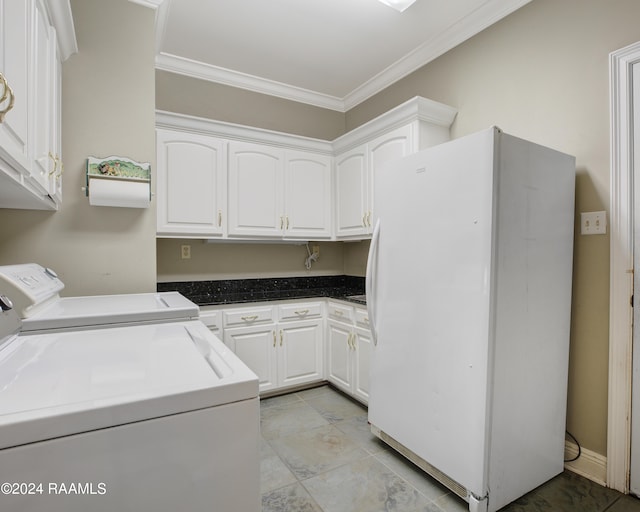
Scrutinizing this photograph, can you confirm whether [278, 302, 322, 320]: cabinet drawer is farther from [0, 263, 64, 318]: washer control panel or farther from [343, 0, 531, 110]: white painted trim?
[343, 0, 531, 110]: white painted trim

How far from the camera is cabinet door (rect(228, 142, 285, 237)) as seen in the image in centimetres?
283

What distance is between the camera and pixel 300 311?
2.91m

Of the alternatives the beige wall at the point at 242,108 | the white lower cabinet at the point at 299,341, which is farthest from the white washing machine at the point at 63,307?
the beige wall at the point at 242,108

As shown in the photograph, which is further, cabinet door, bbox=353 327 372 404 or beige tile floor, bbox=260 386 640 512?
cabinet door, bbox=353 327 372 404

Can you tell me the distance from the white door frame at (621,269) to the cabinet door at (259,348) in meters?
2.10

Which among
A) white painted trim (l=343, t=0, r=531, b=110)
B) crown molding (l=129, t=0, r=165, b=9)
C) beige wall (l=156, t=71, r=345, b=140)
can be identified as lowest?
beige wall (l=156, t=71, r=345, b=140)

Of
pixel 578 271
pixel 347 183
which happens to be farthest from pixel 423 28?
pixel 578 271

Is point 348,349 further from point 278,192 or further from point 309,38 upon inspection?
point 309,38

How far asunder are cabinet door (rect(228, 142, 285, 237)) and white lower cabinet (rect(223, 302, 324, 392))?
0.67 meters

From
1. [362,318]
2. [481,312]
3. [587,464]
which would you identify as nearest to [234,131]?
[362,318]

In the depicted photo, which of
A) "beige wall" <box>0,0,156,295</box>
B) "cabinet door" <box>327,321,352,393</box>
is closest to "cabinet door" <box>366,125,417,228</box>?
"cabinet door" <box>327,321,352,393</box>

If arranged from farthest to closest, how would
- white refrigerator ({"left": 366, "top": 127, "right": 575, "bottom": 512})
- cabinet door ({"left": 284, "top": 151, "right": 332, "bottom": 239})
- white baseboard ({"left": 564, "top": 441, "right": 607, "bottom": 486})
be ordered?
cabinet door ({"left": 284, "top": 151, "right": 332, "bottom": 239})
white baseboard ({"left": 564, "top": 441, "right": 607, "bottom": 486})
white refrigerator ({"left": 366, "top": 127, "right": 575, "bottom": 512})

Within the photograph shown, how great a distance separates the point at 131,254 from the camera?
81.2 inches

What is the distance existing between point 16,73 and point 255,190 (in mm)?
1905
